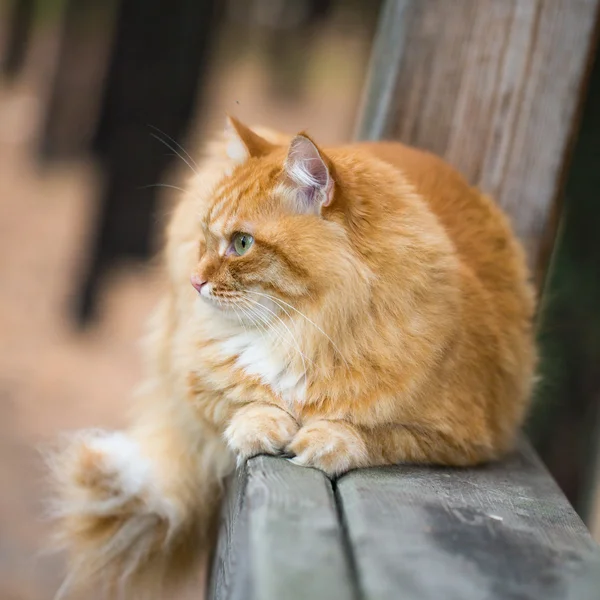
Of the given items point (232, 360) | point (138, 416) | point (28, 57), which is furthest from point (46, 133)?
point (232, 360)

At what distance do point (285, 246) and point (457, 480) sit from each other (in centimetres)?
53

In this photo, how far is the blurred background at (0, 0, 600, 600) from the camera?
2.71m

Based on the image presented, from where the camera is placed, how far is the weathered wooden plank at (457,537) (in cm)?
113

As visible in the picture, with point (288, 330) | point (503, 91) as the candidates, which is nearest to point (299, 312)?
point (288, 330)

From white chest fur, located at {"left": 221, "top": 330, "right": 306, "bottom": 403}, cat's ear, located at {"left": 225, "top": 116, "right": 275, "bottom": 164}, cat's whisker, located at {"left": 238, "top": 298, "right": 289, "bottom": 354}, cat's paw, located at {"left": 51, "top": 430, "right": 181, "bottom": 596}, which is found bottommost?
cat's paw, located at {"left": 51, "top": 430, "right": 181, "bottom": 596}

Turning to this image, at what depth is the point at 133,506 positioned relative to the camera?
6.59 ft

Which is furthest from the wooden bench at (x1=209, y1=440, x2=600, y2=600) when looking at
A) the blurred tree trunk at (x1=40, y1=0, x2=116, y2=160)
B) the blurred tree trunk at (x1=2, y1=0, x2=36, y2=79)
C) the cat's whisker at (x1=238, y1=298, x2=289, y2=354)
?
the blurred tree trunk at (x1=2, y1=0, x2=36, y2=79)

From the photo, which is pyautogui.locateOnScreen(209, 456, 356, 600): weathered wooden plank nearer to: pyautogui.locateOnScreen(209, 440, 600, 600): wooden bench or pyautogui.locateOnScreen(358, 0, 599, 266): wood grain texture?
pyautogui.locateOnScreen(209, 440, 600, 600): wooden bench

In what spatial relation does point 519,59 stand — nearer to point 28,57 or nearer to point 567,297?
point 567,297

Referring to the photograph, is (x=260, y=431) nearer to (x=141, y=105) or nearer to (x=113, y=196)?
(x=141, y=105)

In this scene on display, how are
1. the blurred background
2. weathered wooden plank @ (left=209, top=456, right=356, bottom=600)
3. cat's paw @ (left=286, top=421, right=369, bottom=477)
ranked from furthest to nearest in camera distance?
the blurred background < cat's paw @ (left=286, top=421, right=369, bottom=477) < weathered wooden plank @ (left=209, top=456, right=356, bottom=600)

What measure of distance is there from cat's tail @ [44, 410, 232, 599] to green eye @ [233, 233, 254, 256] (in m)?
0.43

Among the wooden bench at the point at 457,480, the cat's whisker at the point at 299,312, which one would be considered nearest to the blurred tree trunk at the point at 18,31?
the wooden bench at the point at 457,480

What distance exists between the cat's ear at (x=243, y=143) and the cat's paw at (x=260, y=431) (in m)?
0.55
